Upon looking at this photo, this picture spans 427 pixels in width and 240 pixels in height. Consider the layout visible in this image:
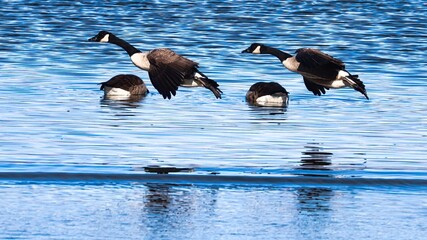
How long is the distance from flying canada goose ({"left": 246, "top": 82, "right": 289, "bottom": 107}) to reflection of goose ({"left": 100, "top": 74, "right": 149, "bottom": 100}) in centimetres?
167

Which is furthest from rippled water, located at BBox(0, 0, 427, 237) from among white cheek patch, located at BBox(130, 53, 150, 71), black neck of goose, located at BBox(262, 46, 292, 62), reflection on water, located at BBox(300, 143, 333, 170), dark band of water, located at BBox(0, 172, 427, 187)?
black neck of goose, located at BBox(262, 46, 292, 62)

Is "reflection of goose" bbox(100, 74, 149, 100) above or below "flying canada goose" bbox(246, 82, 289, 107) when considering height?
below

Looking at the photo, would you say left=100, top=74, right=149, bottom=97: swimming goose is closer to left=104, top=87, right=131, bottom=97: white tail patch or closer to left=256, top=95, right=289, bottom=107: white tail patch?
left=104, top=87, right=131, bottom=97: white tail patch

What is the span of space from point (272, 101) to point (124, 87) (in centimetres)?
225

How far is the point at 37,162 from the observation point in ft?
38.2

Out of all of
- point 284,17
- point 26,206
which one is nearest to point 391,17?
point 284,17

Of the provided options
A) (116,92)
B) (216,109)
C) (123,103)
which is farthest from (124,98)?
(216,109)

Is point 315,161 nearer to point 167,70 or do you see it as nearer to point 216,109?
point 167,70

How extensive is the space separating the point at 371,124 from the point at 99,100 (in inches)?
163

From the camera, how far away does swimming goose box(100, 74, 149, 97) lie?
714 inches

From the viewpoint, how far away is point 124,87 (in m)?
18.2

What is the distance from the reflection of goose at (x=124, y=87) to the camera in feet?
59.4

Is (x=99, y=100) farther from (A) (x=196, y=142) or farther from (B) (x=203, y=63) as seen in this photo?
(B) (x=203, y=63)

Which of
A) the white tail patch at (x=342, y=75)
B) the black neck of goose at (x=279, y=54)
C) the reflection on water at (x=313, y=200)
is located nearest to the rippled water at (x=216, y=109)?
the reflection on water at (x=313, y=200)
